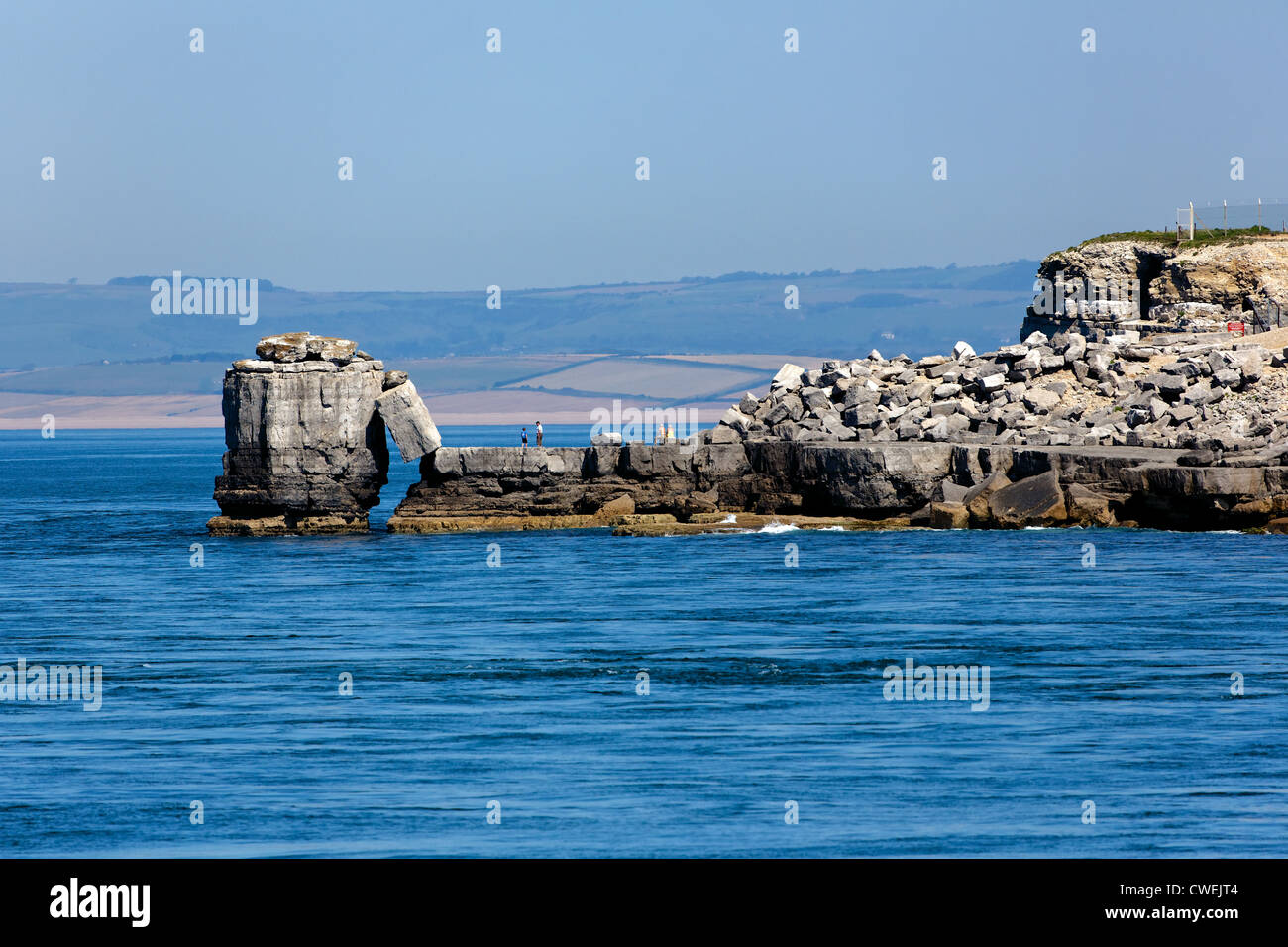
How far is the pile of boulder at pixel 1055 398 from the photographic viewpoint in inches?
1667

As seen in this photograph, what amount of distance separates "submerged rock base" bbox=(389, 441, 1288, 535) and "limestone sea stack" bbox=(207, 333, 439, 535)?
1787mm

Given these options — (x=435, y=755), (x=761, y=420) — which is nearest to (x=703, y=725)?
(x=435, y=755)

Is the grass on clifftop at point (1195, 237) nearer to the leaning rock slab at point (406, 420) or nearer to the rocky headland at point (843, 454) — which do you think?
the rocky headland at point (843, 454)

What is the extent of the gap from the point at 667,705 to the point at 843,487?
22.1m

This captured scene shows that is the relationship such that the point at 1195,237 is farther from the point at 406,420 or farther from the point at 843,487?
the point at 406,420

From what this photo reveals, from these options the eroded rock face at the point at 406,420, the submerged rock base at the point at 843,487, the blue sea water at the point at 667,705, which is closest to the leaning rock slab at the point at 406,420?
the eroded rock face at the point at 406,420

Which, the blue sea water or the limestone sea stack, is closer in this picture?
the blue sea water

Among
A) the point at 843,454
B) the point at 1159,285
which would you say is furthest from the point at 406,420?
the point at 1159,285

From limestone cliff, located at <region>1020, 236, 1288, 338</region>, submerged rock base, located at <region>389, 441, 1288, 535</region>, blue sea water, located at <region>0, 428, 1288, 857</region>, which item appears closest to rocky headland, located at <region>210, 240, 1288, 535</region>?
submerged rock base, located at <region>389, 441, 1288, 535</region>

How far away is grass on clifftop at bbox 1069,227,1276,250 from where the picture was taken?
5744 cm

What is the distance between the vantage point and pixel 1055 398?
1813 inches

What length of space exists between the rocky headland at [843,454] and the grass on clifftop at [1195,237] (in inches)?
345

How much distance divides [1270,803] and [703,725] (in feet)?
21.6

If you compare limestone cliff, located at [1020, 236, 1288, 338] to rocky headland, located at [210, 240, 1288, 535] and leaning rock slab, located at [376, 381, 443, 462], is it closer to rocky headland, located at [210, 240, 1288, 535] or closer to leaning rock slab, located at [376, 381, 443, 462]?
rocky headland, located at [210, 240, 1288, 535]
